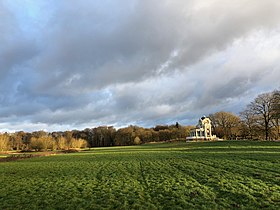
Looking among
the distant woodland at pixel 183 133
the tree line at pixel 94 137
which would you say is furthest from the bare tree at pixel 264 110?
the tree line at pixel 94 137

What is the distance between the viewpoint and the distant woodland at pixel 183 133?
247 feet

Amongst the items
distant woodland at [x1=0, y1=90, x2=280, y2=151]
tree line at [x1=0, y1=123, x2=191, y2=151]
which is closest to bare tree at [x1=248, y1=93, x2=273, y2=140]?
distant woodland at [x1=0, y1=90, x2=280, y2=151]

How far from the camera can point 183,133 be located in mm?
146125

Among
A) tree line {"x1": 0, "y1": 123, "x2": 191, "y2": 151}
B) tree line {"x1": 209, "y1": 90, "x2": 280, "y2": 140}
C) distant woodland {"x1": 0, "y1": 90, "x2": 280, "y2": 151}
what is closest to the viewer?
tree line {"x1": 209, "y1": 90, "x2": 280, "y2": 140}

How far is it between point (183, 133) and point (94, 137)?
66397 mm

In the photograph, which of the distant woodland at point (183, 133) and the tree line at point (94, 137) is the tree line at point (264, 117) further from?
the tree line at point (94, 137)

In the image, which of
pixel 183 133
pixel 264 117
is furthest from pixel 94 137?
pixel 264 117

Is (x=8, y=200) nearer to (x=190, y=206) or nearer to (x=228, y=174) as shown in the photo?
(x=190, y=206)

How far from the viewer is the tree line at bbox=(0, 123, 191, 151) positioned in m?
110

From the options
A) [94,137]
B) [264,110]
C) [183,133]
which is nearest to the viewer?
[264,110]

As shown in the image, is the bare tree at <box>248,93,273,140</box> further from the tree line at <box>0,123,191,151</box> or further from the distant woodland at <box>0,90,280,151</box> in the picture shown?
the tree line at <box>0,123,191,151</box>

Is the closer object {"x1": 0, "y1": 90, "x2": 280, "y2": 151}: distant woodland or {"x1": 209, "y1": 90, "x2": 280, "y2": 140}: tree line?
{"x1": 209, "y1": 90, "x2": 280, "y2": 140}: tree line

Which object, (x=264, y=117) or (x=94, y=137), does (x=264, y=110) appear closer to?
(x=264, y=117)

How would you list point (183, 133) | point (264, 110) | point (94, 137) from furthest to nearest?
point (94, 137)
point (183, 133)
point (264, 110)
